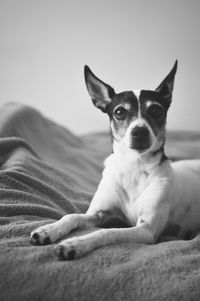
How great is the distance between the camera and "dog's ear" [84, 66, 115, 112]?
207 centimetres

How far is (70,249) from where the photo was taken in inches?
→ 56.7

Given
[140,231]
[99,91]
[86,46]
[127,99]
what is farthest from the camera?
[86,46]

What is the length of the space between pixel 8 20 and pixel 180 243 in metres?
3.76

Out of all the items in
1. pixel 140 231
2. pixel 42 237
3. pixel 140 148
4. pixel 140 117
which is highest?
pixel 140 117

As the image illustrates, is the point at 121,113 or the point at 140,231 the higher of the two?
the point at 121,113

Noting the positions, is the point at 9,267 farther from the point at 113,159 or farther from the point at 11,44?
the point at 11,44

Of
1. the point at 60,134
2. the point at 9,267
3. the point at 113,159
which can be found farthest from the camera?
the point at 60,134

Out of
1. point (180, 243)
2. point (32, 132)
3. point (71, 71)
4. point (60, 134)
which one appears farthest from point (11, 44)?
point (180, 243)

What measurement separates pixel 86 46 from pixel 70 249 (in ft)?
12.4

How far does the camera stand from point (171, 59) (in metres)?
5.01

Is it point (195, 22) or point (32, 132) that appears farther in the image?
point (195, 22)

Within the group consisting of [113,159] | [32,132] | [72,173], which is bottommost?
[72,173]

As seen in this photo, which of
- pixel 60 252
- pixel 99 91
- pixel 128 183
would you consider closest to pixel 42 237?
pixel 60 252

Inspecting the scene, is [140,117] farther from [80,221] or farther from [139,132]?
[80,221]
